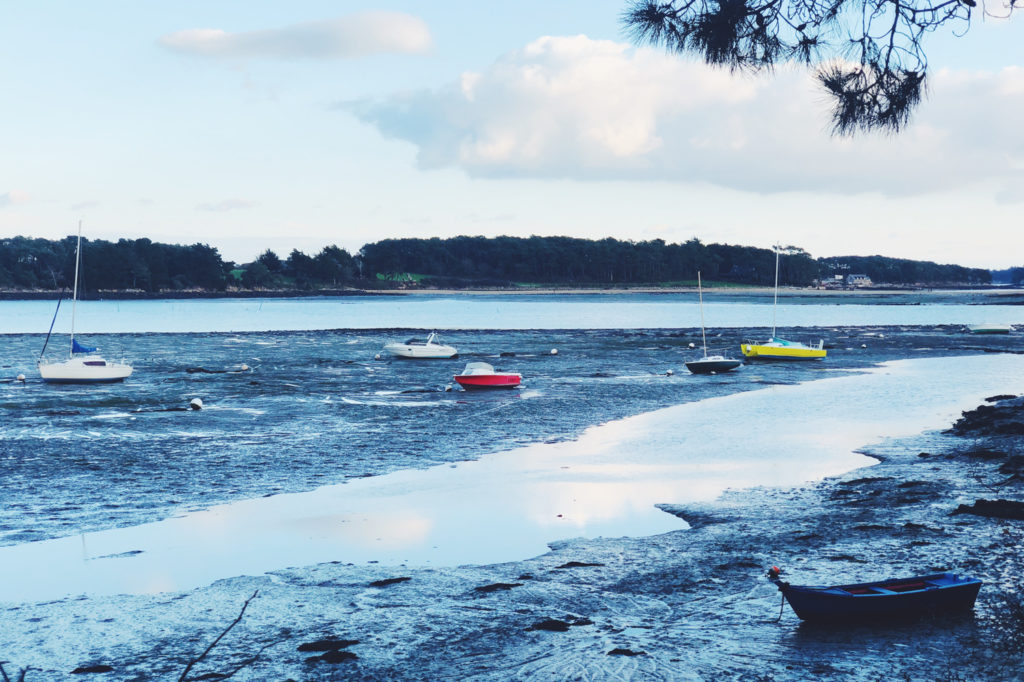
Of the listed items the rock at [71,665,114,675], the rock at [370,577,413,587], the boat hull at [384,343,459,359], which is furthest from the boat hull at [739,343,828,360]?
the rock at [71,665,114,675]

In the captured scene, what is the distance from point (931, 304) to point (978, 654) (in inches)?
7497

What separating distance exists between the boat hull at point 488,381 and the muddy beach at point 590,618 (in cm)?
2249

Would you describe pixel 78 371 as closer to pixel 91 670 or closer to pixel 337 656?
pixel 91 670

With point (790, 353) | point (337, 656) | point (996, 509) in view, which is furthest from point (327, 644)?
point (790, 353)

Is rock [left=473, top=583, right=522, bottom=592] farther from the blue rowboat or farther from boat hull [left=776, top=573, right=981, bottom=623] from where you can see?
boat hull [left=776, top=573, right=981, bottom=623]

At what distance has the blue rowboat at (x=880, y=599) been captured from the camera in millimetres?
10334

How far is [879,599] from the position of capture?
34.0 feet

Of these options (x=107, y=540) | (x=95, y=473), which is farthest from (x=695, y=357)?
(x=107, y=540)

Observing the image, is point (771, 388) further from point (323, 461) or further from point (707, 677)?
point (707, 677)

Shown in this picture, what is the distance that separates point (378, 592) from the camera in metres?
12.2

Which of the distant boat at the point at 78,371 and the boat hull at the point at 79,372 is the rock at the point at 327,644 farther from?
the boat hull at the point at 79,372

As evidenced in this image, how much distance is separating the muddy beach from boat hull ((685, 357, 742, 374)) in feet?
98.8

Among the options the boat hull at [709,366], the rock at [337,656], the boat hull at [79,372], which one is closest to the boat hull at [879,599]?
the rock at [337,656]

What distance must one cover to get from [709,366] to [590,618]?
36.5 metres
